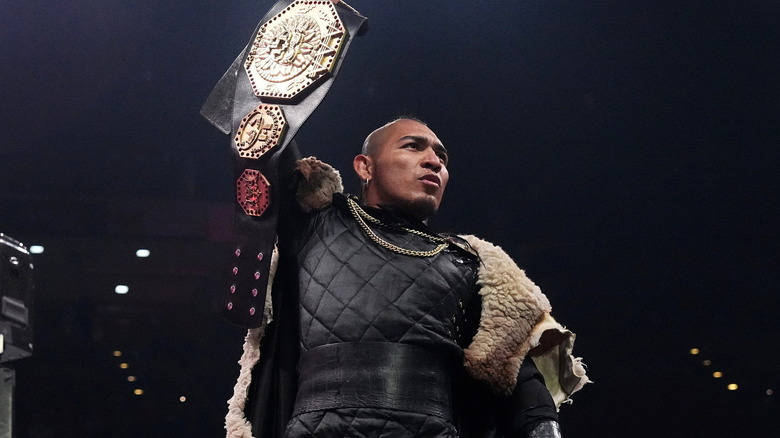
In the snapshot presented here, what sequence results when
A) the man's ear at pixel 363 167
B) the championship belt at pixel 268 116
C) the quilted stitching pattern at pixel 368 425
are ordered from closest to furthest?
the quilted stitching pattern at pixel 368 425 < the championship belt at pixel 268 116 < the man's ear at pixel 363 167

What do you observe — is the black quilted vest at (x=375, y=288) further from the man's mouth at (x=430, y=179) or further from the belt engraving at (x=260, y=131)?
the belt engraving at (x=260, y=131)

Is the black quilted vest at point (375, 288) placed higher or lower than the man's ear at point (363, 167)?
lower

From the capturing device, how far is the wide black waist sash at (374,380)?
1.75m

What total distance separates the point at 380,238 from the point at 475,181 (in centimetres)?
259

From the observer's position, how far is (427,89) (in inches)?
166

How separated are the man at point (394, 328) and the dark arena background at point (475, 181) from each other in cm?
210

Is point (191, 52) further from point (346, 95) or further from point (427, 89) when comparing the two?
point (427, 89)

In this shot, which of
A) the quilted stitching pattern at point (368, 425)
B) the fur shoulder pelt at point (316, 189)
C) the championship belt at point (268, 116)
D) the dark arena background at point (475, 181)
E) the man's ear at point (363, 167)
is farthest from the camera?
the dark arena background at point (475, 181)

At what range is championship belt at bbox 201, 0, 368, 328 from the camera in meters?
1.82

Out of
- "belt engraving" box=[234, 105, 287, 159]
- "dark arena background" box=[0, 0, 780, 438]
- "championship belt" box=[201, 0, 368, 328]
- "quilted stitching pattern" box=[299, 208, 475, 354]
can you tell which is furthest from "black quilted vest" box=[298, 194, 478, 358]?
"dark arena background" box=[0, 0, 780, 438]

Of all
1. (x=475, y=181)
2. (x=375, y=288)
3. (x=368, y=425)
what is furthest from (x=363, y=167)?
(x=475, y=181)

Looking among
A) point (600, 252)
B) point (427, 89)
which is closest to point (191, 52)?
point (427, 89)

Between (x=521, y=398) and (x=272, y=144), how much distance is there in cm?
69

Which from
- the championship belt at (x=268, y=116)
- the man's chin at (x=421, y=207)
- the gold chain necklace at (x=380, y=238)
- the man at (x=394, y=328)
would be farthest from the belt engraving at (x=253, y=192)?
the man's chin at (x=421, y=207)
